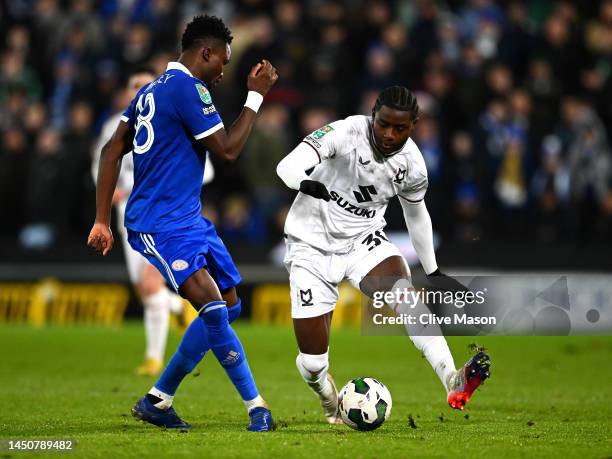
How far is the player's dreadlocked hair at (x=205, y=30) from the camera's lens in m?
7.75

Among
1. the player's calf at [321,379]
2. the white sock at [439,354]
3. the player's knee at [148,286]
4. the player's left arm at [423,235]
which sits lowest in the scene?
the player's calf at [321,379]

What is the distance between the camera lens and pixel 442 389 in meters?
10.9

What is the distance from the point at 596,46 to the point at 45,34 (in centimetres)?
956

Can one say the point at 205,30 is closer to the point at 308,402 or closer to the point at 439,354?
the point at 439,354

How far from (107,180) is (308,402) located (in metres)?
3.08

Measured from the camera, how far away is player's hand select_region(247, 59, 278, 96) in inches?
305

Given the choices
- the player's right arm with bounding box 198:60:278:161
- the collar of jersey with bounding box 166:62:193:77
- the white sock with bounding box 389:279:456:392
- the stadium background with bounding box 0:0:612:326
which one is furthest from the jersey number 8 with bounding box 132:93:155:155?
the stadium background with bounding box 0:0:612:326

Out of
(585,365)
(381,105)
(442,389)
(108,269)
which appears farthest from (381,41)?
(381,105)

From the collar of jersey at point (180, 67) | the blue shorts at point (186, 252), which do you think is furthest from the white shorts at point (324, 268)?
the collar of jersey at point (180, 67)

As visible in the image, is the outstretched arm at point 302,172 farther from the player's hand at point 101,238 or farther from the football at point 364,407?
the football at point 364,407

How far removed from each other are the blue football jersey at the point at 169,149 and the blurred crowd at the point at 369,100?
30.4 feet

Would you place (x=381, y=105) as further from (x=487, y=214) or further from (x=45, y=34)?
(x=45, y=34)

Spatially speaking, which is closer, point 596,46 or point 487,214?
point 487,214

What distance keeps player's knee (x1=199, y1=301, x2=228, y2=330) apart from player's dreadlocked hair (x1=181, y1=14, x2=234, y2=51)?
70.0 inches
